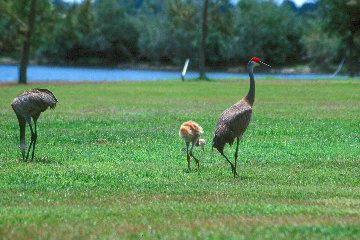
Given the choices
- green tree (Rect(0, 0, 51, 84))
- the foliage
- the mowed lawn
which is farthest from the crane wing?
the foliage

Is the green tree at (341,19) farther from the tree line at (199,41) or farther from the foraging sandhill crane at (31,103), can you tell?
the foraging sandhill crane at (31,103)

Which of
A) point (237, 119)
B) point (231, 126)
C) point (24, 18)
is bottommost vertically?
point (24, 18)

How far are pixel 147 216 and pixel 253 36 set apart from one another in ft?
403

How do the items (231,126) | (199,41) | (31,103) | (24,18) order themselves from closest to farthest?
(231,126)
(31,103)
(24,18)
(199,41)

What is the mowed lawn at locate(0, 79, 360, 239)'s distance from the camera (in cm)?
1112

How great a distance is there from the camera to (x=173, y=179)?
16422mm

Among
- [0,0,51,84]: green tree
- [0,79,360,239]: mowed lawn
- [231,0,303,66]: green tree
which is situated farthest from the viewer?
[231,0,303,66]: green tree

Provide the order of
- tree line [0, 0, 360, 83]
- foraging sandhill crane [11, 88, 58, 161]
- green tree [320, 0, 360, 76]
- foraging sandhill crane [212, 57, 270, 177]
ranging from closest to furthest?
foraging sandhill crane [212, 57, 270, 177]
foraging sandhill crane [11, 88, 58, 161]
green tree [320, 0, 360, 76]
tree line [0, 0, 360, 83]

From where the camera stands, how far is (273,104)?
125ft

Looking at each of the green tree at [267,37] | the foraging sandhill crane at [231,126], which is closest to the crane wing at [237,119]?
the foraging sandhill crane at [231,126]

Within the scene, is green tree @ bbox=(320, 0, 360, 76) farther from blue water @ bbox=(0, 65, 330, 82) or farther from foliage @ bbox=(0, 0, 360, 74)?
foliage @ bbox=(0, 0, 360, 74)

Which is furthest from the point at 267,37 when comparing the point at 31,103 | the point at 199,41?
the point at 31,103

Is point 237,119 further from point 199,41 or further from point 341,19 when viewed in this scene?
point 199,41

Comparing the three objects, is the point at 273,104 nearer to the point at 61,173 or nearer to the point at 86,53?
the point at 61,173
